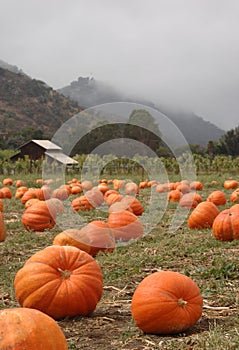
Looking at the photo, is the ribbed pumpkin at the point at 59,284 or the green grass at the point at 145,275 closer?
the green grass at the point at 145,275

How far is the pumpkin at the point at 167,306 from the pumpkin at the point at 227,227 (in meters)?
3.39

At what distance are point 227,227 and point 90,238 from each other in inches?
75.6

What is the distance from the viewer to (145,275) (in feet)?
16.9

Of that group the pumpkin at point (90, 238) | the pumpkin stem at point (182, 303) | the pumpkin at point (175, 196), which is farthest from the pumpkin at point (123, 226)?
the pumpkin at point (175, 196)

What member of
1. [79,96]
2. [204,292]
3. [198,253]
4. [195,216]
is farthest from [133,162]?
[79,96]

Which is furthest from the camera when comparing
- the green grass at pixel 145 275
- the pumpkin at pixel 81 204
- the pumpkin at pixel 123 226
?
the pumpkin at pixel 81 204

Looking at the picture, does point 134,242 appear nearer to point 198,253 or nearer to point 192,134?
point 198,253

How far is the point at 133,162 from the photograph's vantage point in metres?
29.1

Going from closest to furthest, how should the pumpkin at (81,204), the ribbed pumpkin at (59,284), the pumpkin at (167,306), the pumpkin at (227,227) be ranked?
the pumpkin at (167,306) < the ribbed pumpkin at (59,284) < the pumpkin at (227,227) < the pumpkin at (81,204)

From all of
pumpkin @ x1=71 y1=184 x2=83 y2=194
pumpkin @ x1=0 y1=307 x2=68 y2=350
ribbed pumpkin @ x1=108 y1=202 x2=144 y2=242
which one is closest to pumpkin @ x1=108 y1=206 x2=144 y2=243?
ribbed pumpkin @ x1=108 y1=202 x2=144 y2=242

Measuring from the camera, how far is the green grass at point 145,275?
10.5ft

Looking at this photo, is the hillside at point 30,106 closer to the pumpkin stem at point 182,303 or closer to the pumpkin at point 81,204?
the pumpkin at point 81,204

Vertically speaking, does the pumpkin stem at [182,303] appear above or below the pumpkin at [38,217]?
above

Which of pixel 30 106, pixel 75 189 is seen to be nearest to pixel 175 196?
pixel 75 189
